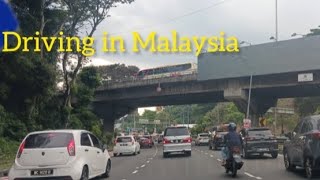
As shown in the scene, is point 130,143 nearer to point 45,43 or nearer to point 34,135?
point 45,43

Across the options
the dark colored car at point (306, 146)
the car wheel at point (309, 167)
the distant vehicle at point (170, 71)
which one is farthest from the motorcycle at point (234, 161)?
the distant vehicle at point (170, 71)

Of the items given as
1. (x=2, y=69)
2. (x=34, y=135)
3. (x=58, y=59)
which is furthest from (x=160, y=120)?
(x=34, y=135)

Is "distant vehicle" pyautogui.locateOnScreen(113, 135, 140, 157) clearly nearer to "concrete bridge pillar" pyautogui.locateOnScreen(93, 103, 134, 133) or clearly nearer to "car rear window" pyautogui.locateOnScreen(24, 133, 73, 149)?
"car rear window" pyautogui.locateOnScreen(24, 133, 73, 149)

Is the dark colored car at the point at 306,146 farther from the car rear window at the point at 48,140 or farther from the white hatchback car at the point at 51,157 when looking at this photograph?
the car rear window at the point at 48,140

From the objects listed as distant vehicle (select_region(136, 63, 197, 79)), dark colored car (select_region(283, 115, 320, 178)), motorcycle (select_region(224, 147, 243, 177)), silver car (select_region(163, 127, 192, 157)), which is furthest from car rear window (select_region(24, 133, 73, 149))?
distant vehicle (select_region(136, 63, 197, 79))

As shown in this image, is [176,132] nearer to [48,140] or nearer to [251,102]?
[48,140]

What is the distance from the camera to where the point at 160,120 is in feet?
540

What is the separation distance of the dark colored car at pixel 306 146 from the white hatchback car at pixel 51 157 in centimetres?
671

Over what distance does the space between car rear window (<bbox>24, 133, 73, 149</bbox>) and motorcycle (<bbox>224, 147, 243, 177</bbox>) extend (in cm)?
580

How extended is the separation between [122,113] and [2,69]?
43.6m

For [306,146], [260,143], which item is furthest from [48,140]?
[260,143]

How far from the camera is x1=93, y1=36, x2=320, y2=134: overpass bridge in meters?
51.8

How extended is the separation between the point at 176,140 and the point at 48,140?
62.2 feet

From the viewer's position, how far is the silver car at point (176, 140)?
34.1 metres
